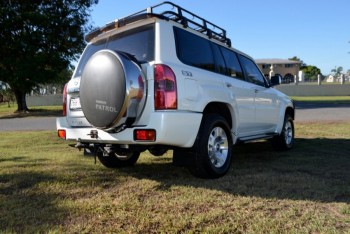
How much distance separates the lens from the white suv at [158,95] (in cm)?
407

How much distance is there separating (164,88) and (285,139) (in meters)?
4.18

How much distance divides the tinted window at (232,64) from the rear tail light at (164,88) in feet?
5.66

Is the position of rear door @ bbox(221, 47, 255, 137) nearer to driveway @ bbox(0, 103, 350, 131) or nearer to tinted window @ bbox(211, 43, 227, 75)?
tinted window @ bbox(211, 43, 227, 75)

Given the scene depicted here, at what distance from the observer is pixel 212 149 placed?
15.8ft

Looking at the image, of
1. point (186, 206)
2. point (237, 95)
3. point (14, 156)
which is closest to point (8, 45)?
point (14, 156)

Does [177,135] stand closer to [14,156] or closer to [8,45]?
[14,156]

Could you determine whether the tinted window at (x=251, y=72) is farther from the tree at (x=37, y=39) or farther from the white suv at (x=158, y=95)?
the tree at (x=37, y=39)

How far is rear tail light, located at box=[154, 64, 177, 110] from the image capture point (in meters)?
4.07

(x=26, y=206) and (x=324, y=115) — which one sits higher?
(x=324, y=115)

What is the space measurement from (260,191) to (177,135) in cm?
116

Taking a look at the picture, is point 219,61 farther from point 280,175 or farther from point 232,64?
point 280,175

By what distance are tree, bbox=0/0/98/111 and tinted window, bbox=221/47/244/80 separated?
60.1 feet

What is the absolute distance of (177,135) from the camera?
13.6 ft

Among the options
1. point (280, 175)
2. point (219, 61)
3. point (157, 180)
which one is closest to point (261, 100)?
point (219, 61)
